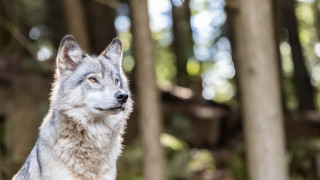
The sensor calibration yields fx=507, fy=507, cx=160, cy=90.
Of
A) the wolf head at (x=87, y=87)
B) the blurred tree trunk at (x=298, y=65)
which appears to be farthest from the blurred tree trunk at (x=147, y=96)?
the blurred tree trunk at (x=298, y=65)

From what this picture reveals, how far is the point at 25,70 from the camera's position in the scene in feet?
53.4

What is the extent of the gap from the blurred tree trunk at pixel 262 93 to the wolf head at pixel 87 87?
150 inches

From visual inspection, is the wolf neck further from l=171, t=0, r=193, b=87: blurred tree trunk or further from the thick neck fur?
l=171, t=0, r=193, b=87: blurred tree trunk

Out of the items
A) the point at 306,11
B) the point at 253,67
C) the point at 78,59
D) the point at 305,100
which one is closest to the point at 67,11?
the point at 253,67

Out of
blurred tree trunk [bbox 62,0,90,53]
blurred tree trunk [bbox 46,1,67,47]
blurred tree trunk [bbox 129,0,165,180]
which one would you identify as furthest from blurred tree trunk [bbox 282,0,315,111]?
blurred tree trunk [bbox 129,0,165,180]

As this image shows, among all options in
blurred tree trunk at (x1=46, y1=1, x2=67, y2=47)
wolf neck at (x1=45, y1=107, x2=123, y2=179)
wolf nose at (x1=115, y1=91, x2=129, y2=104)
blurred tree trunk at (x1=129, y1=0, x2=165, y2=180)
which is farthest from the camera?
blurred tree trunk at (x1=46, y1=1, x2=67, y2=47)

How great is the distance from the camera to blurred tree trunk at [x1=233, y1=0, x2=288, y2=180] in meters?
9.62

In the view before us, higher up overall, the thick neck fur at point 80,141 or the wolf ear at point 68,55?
the wolf ear at point 68,55

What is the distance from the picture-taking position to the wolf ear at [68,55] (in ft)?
20.5

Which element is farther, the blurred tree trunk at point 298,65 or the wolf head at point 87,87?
the blurred tree trunk at point 298,65

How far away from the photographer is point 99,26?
1686cm

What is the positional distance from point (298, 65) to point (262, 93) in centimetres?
1130

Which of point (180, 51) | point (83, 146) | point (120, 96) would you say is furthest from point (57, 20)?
point (120, 96)

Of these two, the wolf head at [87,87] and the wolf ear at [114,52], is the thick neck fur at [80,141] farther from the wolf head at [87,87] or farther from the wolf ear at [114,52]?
the wolf ear at [114,52]
